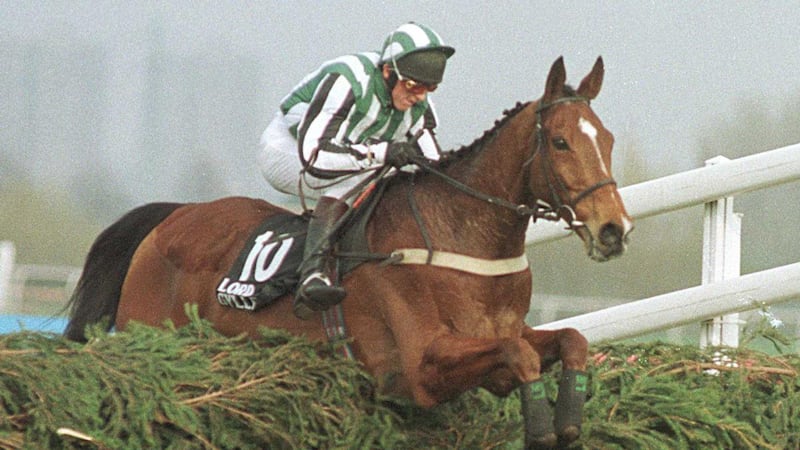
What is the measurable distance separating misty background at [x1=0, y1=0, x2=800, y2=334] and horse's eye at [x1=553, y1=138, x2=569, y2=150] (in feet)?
22.1

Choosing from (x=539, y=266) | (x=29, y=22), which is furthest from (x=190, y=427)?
(x=29, y=22)

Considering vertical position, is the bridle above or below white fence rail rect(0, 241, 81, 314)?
above

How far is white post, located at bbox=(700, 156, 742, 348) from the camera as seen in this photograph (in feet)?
18.4

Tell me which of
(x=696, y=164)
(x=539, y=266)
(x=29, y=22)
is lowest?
(x=539, y=266)

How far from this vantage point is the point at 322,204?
5.04m

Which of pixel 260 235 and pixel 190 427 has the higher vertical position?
pixel 260 235

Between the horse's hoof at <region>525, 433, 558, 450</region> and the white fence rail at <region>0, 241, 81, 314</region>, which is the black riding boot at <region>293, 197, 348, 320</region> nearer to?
the horse's hoof at <region>525, 433, 558, 450</region>

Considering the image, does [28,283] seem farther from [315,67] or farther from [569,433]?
[569,433]

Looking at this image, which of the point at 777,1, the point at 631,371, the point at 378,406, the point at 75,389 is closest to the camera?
the point at 75,389

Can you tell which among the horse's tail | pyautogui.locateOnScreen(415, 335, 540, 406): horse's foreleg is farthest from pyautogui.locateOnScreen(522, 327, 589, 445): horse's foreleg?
the horse's tail

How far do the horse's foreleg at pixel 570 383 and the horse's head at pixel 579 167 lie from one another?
30 cm

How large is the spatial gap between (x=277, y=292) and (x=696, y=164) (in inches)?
320

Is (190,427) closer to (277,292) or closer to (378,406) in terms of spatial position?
(378,406)

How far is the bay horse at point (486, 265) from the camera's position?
429 centimetres
